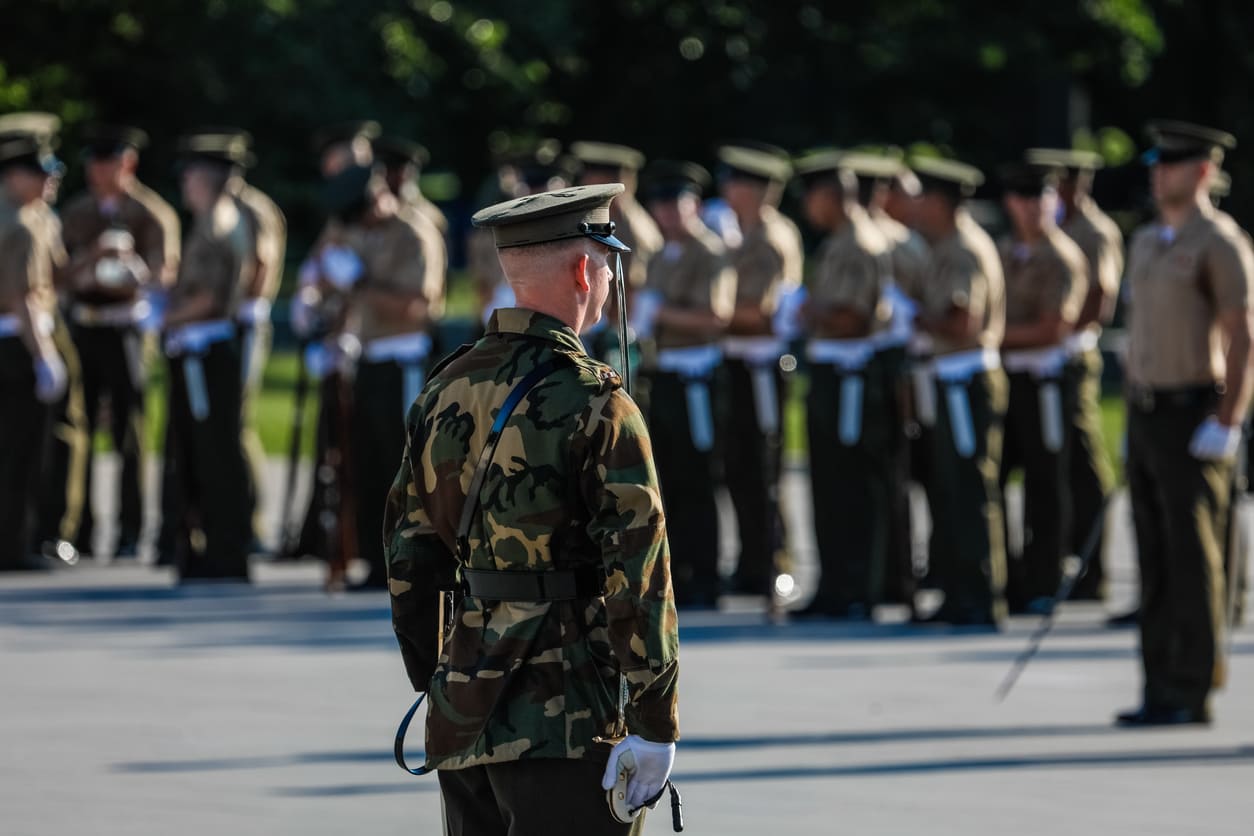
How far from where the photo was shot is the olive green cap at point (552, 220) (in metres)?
5.25

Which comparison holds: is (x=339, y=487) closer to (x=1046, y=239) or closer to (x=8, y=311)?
(x=8, y=311)

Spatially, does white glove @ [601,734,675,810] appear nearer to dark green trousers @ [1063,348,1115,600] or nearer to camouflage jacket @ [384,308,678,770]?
camouflage jacket @ [384,308,678,770]

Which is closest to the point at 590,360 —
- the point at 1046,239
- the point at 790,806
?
the point at 790,806

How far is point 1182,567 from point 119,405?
7.44 meters

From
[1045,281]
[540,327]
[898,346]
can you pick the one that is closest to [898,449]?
[898,346]

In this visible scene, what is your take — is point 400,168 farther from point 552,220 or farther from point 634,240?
point 552,220

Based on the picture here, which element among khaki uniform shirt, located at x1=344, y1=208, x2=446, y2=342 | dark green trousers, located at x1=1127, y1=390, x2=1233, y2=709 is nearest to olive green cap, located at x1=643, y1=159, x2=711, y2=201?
khaki uniform shirt, located at x1=344, y1=208, x2=446, y2=342

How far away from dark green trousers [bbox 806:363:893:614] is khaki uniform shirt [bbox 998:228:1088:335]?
936 mm

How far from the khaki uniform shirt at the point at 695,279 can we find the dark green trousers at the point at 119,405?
333 cm

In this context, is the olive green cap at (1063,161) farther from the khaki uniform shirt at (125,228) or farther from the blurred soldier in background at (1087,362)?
the khaki uniform shirt at (125,228)

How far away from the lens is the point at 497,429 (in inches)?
204

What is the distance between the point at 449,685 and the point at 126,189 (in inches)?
417

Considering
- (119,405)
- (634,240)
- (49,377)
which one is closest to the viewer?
(634,240)

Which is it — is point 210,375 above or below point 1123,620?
above
